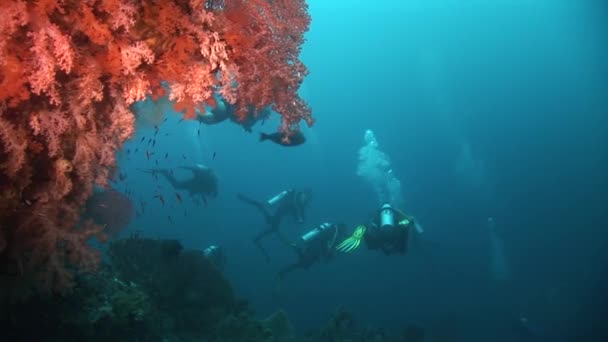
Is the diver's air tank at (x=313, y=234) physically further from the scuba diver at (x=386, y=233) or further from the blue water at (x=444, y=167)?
the blue water at (x=444, y=167)

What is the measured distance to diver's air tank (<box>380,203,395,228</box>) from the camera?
1154 centimetres

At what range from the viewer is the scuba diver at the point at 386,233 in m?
11.1

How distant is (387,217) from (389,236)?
78 centimetres

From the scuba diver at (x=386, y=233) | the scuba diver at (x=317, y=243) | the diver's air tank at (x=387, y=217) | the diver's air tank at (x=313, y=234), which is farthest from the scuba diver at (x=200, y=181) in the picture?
the diver's air tank at (x=387, y=217)

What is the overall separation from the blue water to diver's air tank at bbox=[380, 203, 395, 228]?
7542mm

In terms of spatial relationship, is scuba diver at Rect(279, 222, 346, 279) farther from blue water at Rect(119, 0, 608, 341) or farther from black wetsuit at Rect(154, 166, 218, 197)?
blue water at Rect(119, 0, 608, 341)

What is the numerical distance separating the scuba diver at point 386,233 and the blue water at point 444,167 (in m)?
7.04

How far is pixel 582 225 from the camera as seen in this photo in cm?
3834

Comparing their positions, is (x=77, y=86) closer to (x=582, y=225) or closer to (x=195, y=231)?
(x=195, y=231)

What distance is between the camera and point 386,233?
447 inches

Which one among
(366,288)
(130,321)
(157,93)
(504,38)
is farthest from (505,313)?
(504,38)

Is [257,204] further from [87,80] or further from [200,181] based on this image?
[87,80]

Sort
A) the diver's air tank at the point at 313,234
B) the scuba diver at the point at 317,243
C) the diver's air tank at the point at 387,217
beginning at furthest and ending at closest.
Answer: the scuba diver at the point at 317,243
the diver's air tank at the point at 313,234
the diver's air tank at the point at 387,217

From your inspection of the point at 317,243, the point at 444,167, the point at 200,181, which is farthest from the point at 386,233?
the point at 444,167
